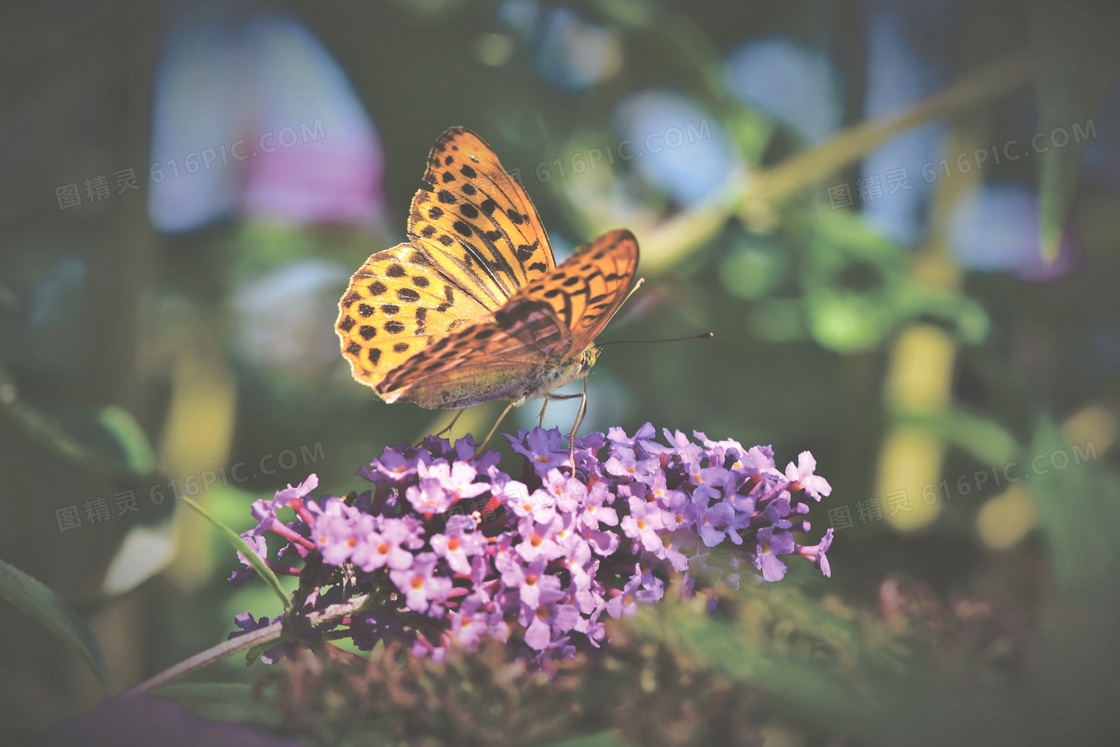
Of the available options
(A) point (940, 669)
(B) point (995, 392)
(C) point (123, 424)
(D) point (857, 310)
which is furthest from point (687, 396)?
(A) point (940, 669)

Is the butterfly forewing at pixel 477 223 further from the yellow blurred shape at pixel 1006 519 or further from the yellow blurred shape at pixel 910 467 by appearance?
the yellow blurred shape at pixel 1006 519

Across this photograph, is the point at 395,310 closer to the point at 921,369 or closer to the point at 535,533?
the point at 535,533

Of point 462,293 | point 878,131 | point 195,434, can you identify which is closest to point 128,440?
point 195,434

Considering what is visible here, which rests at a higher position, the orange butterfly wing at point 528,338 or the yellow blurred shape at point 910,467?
the orange butterfly wing at point 528,338

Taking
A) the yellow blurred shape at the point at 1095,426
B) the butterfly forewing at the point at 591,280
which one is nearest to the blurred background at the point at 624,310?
the yellow blurred shape at the point at 1095,426

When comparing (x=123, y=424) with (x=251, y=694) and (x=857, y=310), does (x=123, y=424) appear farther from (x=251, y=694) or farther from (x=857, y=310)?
(x=857, y=310)

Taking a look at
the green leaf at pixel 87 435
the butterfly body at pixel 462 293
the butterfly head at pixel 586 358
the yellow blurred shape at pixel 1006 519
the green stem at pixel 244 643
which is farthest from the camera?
the yellow blurred shape at pixel 1006 519
